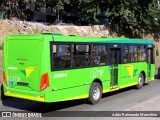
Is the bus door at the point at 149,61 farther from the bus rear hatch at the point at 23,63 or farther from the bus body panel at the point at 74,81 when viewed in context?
the bus rear hatch at the point at 23,63

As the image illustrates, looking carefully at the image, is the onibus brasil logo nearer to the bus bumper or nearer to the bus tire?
the bus bumper

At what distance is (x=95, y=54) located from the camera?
511 inches

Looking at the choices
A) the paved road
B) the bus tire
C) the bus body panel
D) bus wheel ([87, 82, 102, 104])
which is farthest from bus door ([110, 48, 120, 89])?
the bus tire

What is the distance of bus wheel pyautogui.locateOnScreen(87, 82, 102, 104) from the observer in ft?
40.8

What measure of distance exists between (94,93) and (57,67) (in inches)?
101

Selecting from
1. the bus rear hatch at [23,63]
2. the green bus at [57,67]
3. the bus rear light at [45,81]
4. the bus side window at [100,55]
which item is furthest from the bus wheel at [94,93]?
the bus rear hatch at [23,63]

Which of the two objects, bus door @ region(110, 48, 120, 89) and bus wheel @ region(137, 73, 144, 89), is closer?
bus door @ region(110, 48, 120, 89)

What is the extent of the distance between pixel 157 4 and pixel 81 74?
106ft

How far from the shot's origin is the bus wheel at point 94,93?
12445 mm

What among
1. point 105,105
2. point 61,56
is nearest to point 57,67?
point 61,56

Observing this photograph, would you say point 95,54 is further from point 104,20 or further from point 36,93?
point 104,20

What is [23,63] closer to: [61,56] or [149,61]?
[61,56]

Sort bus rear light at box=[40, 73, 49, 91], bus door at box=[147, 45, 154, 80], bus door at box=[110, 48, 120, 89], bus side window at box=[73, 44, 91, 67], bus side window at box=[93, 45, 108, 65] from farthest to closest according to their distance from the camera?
1. bus door at box=[147, 45, 154, 80]
2. bus door at box=[110, 48, 120, 89]
3. bus side window at box=[93, 45, 108, 65]
4. bus side window at box=[73, 44, 91, 67]
5. bus rear light at box=[40, 73, 49, 91]

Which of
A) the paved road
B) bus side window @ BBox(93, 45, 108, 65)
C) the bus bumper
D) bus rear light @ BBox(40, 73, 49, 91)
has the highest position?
bus side window @ BBox(93, 45, 108, 65)
